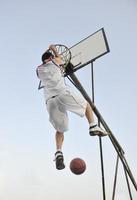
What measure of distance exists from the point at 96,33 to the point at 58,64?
A: 2.33 m

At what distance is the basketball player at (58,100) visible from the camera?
6633 mm

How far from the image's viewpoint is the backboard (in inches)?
330

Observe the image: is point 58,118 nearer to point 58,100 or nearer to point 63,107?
point 63,107

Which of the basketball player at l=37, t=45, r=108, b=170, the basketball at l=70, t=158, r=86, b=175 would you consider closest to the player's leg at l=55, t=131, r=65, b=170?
the basketball player at l=37, t=45, r=108, b=170

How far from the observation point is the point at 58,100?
21.8 feet

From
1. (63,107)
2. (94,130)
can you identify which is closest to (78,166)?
(94,130)

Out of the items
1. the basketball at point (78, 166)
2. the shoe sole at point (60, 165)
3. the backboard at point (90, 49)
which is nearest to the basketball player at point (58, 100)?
the shoe sole at point (60, 165)

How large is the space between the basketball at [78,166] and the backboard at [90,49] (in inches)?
95.5

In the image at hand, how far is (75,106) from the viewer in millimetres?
6652

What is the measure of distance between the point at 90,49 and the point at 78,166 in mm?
3103

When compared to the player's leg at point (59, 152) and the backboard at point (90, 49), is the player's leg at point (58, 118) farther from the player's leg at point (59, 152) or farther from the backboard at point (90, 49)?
the backboard at point (90, 49)

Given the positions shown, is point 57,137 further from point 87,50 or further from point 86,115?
point 87,50

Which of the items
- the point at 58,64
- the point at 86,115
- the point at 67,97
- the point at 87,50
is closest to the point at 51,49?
the point at 58,64

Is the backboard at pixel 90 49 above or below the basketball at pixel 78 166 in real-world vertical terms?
above
